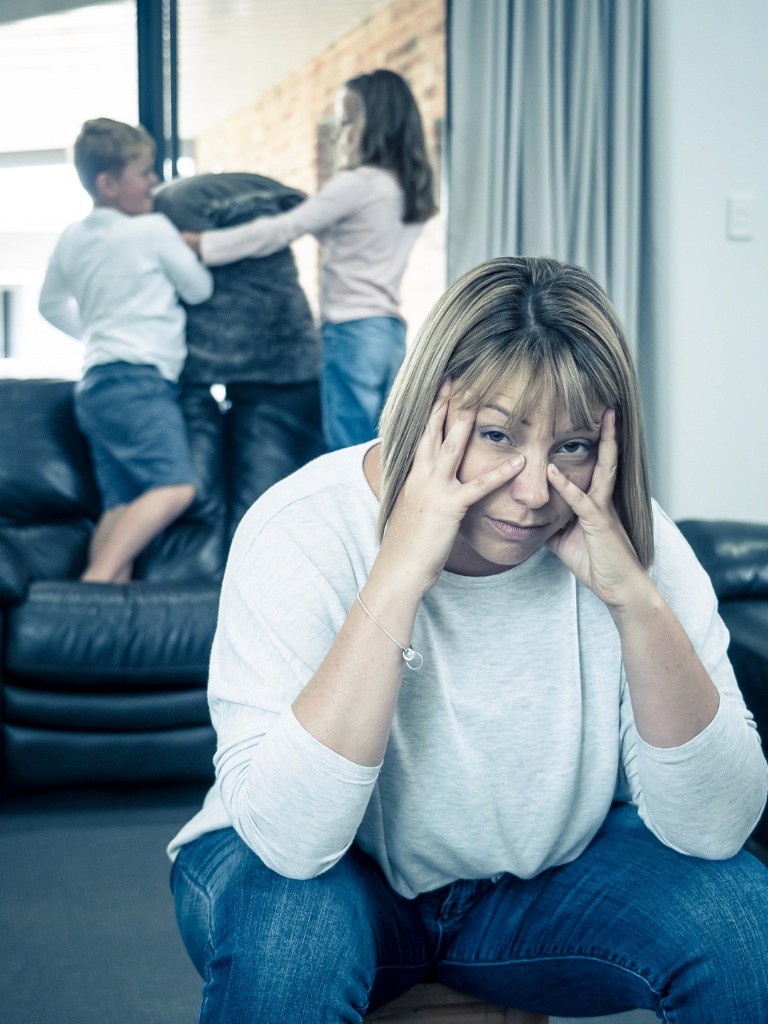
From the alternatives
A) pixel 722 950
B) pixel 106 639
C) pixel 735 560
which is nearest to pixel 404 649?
pixel 722 950

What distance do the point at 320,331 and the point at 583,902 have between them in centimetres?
225

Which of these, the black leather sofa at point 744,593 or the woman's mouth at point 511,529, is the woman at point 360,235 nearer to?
the black leather sofa at point 744,593

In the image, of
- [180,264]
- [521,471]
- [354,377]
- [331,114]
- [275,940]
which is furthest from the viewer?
[331,114]

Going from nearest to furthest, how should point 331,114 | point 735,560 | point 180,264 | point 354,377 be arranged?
point 735,560
point 180,264
point 354,377
point 331,114

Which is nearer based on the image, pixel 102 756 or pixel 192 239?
→ pixel 102 756

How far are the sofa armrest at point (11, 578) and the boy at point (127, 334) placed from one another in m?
0.39

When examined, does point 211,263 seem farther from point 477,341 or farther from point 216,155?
point 477,341

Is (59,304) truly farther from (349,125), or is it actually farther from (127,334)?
(349,125)

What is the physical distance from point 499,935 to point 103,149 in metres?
2.31

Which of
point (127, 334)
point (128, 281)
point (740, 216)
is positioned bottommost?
point (127, 334)

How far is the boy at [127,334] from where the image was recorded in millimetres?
2697

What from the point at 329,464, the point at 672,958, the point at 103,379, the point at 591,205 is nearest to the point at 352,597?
the point at 329,464

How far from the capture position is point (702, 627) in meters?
1.03

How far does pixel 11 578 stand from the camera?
221 cm
